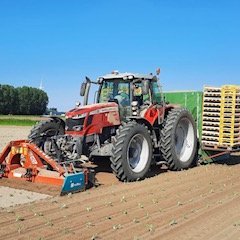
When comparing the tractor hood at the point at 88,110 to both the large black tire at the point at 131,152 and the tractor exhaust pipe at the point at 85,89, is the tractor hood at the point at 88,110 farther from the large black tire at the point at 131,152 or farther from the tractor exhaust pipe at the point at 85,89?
the tractor exhaust pipe at the point at 85,89

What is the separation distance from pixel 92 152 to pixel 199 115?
13.7 feet

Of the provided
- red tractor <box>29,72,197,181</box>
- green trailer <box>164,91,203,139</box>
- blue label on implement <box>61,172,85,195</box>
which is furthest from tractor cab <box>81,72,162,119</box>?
blue label on implement <box>61,172,85,195</box>

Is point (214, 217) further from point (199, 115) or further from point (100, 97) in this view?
point (199, 115)

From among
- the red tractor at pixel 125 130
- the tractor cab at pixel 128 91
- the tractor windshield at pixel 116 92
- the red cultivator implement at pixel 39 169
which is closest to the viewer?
the red cultivator implement at pixel 39 169

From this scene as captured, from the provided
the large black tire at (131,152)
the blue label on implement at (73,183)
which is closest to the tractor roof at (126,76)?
the large black tire at (131,152)

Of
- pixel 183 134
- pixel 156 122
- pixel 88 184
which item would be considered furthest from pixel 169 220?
pixel 183 134

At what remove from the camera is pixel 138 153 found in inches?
372

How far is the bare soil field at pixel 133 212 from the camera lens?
5418mm

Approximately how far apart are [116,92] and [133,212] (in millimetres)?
4277

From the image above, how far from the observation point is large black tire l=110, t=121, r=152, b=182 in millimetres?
8570

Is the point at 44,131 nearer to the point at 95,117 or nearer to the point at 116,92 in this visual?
the point at 95,117

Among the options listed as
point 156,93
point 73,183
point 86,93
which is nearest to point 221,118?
point 156,93

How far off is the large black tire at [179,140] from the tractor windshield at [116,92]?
116cm

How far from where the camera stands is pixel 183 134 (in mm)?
11242
